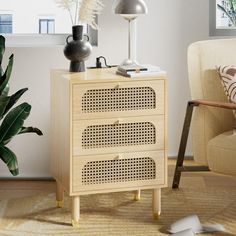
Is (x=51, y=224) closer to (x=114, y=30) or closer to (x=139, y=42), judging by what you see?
(x=114, y=30)

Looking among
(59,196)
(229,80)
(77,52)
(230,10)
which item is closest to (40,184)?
(59,196)

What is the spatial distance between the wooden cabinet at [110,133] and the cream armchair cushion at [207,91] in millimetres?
307

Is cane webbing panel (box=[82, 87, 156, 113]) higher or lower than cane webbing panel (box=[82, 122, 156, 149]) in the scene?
higher

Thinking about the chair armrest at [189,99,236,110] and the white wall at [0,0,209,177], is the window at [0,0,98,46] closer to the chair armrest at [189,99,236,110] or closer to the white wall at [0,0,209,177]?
the white wall at [0,0,209,177]

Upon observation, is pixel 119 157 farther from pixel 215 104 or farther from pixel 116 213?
pixel 215 104

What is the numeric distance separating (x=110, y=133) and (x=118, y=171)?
194 millimetres

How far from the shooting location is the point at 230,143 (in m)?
3.66

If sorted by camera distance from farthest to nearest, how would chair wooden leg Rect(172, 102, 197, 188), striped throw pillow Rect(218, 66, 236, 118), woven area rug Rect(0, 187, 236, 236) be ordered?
chair wooden leg Rect(172, 102, 197, 188)
striped throw pillow Rect(218, 66, 236, 118)
woven area rug Rect(0, 187, 236, 236)

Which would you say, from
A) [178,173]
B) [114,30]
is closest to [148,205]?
[178,173]

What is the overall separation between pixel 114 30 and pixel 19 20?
25.2 inches

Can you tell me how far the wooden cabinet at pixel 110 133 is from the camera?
3547 mm

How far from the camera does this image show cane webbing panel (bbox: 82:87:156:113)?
11.6ft

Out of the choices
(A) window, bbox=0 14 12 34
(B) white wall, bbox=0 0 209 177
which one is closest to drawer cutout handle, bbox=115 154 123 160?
(B) white wall, bbox=0 0 209 177

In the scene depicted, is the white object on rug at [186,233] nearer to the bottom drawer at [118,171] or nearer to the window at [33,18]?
the bottom drawer at [118,171]
